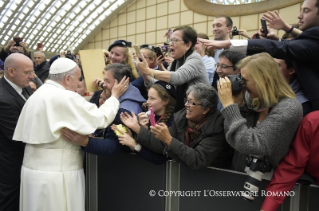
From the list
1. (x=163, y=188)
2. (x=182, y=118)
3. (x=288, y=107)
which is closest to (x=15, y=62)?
(x=182, y=118)

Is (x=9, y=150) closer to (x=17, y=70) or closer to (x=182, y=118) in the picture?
(x=17, y=70)

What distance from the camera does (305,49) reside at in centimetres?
176

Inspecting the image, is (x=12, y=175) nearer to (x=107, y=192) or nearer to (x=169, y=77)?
(x=107, y=192)

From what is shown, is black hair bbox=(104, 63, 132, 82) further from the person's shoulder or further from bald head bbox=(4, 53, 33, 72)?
the person's shoulder

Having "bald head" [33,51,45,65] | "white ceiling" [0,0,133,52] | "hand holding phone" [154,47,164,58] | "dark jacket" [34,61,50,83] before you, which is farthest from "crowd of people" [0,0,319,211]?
"white ceiling" [0,0,133,52]

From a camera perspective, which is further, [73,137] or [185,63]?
[185,63]

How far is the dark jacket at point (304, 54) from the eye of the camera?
1768mm

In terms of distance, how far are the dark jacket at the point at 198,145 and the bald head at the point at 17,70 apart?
153cm

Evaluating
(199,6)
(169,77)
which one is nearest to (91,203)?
(169,77)

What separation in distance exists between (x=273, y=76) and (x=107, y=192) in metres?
1.87

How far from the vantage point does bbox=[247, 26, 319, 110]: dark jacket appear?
5.80 ft

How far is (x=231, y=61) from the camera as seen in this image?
7.91ft

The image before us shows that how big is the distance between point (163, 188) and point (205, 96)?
→ 84 cm

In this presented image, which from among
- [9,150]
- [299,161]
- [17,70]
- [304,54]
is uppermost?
[304,54]
